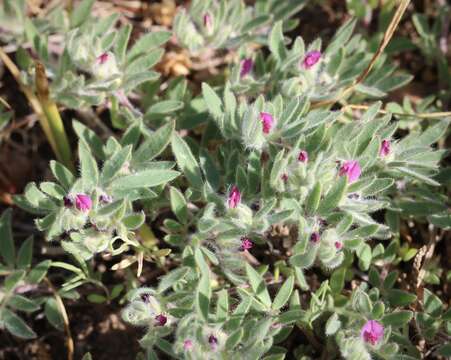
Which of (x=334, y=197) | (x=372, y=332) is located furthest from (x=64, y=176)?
(x=372, y=332)

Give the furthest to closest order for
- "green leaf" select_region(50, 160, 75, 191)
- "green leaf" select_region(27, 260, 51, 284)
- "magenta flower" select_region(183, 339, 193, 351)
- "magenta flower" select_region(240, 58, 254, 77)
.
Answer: "magenta flower" select_region(240, 58, 254, 77)
"green leaf" select_region(27, 260, 51, 284)
"green leaf" select_region(50, 160, 75, 191)
"magenta flower" select_region(183, 339, 193, 351)

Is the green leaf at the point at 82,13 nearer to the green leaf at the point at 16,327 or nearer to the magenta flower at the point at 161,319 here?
the green leaf at the point at 16,327

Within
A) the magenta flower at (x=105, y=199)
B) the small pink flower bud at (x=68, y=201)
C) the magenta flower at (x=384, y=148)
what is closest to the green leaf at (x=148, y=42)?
the magenta flower at (x=105, y=199)

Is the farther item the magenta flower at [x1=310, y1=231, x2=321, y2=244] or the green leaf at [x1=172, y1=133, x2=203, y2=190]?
the green leaf at [x1=172, y1=133, x2=203, y2=190]

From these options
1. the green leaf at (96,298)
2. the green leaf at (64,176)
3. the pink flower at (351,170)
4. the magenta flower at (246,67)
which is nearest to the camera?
the pink flower at (351,170)

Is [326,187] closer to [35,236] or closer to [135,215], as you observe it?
[135,215]

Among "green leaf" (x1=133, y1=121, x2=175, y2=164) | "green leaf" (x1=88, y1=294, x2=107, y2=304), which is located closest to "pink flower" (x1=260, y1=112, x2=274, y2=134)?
"green leaf" (x1=133, y1=121, x2=175, y2=164)

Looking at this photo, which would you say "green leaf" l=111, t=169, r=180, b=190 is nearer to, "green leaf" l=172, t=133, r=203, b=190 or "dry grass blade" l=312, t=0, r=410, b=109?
"green leaf" l=172, t=133, r=203, b=190
